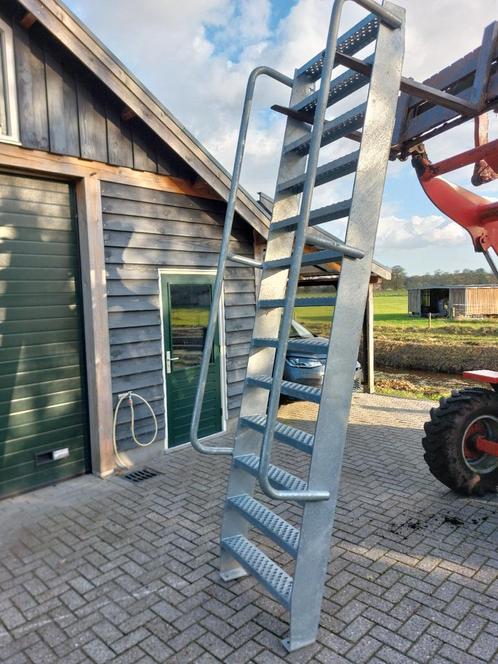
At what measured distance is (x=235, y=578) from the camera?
111 inches

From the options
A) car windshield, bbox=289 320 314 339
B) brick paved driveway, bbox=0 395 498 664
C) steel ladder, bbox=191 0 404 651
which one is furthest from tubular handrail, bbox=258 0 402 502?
car windshield, bbox=289 320 314 339

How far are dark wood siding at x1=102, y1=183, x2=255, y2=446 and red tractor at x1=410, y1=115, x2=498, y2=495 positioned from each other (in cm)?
262

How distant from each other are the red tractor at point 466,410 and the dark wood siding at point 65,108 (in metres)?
2.79

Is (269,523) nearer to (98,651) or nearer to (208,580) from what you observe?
(208,580)

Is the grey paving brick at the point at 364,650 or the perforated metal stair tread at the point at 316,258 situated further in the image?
the perforated metal stair tread at the point at 316,258

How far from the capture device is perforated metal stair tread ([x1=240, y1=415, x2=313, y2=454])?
232 centimetres

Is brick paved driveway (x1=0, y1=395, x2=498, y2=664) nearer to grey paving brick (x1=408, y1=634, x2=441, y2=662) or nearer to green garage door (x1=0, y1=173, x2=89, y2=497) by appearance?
grey paving brick (x1=408, y1=634, x2=441, y2=662)

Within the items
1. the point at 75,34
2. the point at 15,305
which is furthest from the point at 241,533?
the point at 75,34

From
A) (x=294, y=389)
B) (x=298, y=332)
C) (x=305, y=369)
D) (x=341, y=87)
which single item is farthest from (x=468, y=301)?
(x=294, y=389)

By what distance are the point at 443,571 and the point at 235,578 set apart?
1.31 metres

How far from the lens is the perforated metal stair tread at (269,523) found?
232 cm

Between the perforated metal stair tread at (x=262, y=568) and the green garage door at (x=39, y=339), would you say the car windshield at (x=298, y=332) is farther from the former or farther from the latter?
the perforated metal stair tread at (x=262, y=568)

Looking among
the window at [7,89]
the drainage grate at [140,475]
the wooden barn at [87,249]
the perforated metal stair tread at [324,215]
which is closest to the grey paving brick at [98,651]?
the drainage grate at [140,475]

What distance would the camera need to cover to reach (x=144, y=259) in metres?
4.91
